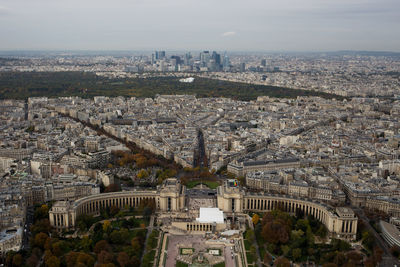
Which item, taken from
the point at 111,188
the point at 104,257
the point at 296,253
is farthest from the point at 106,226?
the point at 296,253

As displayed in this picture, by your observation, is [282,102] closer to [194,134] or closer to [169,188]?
[194,134]

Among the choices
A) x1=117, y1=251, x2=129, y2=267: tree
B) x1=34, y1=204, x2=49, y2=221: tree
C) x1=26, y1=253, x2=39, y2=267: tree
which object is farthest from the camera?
x1=34, y1=204, x2=49, y2=221: tree

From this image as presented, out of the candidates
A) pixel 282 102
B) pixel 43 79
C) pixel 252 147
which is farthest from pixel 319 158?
pixel 43 79

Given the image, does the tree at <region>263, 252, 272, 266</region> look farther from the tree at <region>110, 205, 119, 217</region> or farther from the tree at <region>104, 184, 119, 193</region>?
the tree at <region>104, 184, 119, 193</region>

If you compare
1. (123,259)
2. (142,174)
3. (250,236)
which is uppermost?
(142,174)

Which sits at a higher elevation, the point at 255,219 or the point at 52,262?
the point at 52,262

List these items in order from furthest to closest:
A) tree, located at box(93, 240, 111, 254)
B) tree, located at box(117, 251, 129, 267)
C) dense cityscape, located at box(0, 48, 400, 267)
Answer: dense cityscape, located at box(0, 48, 400, 267) → tree, located at box(93, 240, 111, 254) → tree, located at box(117, 251, 129, 267)

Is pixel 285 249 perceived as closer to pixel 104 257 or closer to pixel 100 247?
pixel 104 257

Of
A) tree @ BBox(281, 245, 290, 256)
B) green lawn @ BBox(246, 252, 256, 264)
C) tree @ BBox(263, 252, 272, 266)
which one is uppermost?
tree @ BBox(281, 245, 290, 256)

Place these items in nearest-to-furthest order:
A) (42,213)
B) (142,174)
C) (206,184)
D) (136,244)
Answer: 1. (136,244)
2. (42,213)
3. (206,184)
4. (142,174)

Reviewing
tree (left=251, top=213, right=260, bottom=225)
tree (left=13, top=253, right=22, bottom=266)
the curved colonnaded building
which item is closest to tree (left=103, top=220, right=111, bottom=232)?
the curved colonnaded building
